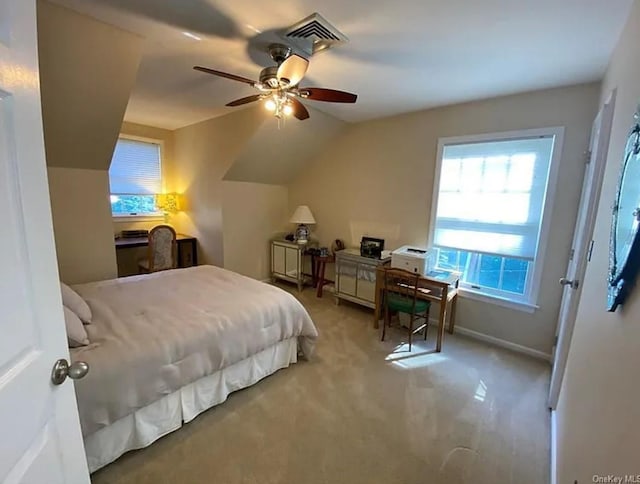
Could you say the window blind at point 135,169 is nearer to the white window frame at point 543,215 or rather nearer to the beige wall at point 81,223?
the beige wall at point 81,223

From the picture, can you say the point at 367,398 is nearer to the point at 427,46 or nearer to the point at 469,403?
the point at 469,403

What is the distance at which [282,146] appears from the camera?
389cm

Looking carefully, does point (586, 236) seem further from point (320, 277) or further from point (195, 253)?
point (195, 253)

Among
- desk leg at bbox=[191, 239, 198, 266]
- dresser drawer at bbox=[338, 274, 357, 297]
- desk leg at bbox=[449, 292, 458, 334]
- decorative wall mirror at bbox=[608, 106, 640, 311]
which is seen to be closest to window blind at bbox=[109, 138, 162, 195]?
desk leg at bbox=[191, 239, 198, 266]

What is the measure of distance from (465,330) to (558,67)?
2.56 meters

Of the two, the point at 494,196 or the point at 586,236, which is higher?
the point at 494,196

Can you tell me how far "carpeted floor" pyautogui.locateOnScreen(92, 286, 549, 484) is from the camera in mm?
1539

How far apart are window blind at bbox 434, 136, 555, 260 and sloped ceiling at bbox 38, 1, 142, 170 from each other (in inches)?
124

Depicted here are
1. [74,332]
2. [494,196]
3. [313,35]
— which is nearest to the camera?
[74,332]

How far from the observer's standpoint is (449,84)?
2.58m

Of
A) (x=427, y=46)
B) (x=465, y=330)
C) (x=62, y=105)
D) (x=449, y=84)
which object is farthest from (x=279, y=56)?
(x=465, y=330)

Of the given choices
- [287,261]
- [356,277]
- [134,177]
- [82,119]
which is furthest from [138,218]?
[356,277]

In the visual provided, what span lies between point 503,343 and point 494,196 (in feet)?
5.03

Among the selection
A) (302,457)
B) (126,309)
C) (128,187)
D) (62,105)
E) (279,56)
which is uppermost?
(279,56)
